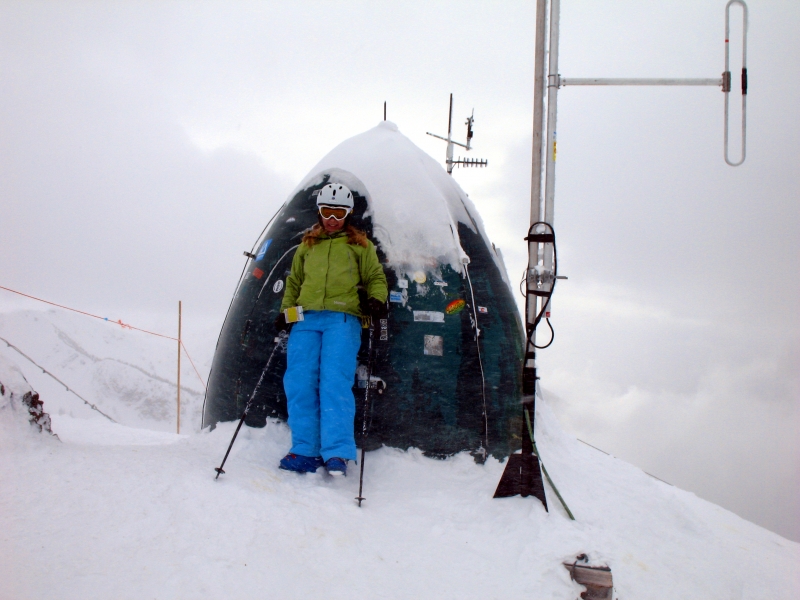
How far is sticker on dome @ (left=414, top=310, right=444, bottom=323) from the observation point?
4527 mm

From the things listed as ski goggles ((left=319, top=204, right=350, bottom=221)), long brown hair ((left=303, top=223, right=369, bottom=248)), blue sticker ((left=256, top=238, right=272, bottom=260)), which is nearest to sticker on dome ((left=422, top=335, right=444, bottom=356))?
long brown hair ((left=303, top=223, right=369, bottom=248))

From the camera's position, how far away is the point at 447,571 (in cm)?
300

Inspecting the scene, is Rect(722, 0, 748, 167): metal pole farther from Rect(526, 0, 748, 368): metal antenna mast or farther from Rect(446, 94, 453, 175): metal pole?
Rect(446, 94, 453, 175): metal pole

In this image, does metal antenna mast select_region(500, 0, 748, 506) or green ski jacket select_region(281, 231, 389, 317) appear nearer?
metal antenna mast select_region(500, 0, 748, 506)

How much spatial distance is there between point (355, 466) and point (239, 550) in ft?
5.04

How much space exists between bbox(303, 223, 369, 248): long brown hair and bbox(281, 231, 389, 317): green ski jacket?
3 cm

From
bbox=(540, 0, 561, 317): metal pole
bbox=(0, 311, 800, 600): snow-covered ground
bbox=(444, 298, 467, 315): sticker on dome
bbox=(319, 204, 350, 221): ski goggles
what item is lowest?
bbox=(0, 311, 800, 600): snow-covered ground

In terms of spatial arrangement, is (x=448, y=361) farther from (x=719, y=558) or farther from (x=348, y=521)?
(x=719, y=558)

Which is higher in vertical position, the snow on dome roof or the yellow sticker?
the snow on dome roof

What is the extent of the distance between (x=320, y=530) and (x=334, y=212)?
2393 mm

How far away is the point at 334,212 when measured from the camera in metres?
4.43

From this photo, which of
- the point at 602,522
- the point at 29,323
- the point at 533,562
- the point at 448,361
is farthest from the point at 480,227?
the point at 29,323

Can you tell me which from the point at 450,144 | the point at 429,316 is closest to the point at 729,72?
the point at 429,316

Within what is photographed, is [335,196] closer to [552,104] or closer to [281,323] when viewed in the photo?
[281,323]
